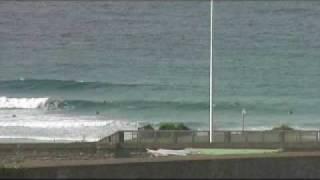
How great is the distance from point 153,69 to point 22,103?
26496mm

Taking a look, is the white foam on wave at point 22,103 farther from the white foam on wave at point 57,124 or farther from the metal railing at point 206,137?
the metal railing at point 206,137

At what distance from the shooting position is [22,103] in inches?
2394

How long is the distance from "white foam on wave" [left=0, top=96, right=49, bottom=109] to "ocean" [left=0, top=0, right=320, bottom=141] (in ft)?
0.41

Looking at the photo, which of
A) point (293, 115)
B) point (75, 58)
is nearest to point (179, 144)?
point (293, 115)

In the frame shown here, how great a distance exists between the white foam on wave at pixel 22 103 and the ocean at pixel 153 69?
124 millimetres

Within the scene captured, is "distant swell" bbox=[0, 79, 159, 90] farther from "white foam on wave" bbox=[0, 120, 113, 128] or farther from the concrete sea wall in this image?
the concrete sea wall

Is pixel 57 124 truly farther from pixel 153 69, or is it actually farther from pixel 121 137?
pixel 153 69

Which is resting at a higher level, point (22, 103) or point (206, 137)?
point (22, 103)

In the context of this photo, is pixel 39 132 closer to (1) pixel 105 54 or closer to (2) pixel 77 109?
(2) pixel 77 109

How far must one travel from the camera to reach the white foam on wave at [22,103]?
59.2 metres

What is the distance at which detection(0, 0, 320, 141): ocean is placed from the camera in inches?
2135

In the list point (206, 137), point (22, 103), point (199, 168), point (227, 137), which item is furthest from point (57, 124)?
point (199, 168)

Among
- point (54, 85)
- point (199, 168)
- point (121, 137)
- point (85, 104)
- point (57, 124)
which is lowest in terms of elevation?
point (199, 168)

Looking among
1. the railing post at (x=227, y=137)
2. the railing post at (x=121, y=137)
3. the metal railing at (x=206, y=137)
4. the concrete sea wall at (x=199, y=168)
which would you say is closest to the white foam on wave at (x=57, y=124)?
the metal railing at (x=206, y=137)
